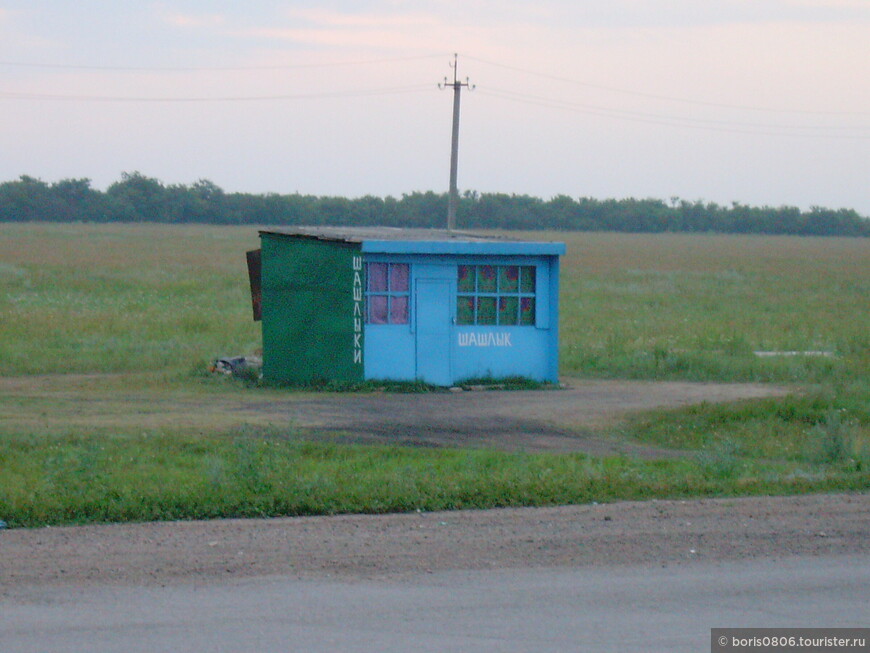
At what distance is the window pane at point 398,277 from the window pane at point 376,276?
0.14m

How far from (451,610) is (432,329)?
11.2 metres

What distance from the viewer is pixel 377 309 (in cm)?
1667

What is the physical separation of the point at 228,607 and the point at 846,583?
3.57m

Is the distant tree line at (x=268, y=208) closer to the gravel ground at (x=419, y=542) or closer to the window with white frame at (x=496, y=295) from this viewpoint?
the window with white frame at (x=496, y=295)

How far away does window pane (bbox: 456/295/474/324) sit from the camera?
1712 cm

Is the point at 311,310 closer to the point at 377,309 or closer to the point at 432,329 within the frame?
the point at 377,309

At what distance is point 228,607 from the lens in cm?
575

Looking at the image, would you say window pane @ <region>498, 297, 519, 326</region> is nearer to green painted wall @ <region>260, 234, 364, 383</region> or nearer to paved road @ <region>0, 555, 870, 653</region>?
green painted wall @ <region>260, 234, 364, 383</region>

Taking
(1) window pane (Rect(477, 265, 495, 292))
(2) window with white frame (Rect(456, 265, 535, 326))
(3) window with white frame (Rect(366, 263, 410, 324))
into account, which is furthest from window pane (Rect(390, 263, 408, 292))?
(1) window pane (Rect(477, 265, 495, 292))

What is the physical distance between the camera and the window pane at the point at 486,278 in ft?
56.3

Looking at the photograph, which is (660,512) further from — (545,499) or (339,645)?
(339,645)

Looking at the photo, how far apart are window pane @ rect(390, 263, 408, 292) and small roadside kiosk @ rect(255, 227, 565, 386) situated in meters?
0.02

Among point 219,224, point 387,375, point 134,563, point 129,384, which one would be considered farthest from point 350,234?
point 219,224

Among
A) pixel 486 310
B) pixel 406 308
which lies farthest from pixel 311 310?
pixel 486 310
